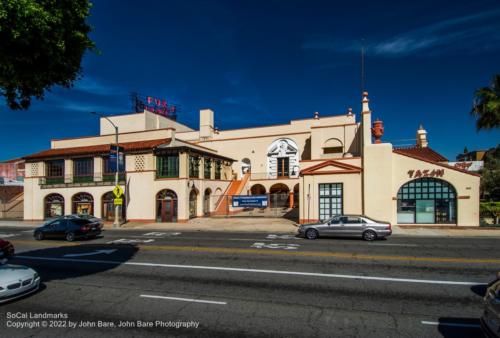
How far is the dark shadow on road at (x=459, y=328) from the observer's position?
560 cm

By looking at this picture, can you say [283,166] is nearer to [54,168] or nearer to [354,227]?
[354,227]

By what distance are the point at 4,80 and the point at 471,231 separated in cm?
2689

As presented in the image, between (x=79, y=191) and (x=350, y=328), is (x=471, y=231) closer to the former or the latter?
(x=350, y=328)

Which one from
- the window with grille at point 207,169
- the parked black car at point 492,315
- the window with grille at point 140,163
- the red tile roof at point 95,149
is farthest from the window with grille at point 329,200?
the parked black car at point 492,315

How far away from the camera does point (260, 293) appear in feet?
26.5

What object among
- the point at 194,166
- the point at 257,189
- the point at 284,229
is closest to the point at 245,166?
the point at 257,189

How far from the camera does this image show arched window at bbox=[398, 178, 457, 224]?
22.9 meters

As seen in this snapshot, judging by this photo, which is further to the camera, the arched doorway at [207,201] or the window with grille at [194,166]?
the arched doorway at [207,201]

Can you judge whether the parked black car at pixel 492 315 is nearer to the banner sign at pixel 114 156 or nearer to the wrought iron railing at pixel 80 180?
the banner sign at pixel 114 156

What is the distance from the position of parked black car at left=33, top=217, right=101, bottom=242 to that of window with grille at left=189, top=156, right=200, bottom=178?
12.2 meters

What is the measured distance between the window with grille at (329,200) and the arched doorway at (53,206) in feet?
99.0

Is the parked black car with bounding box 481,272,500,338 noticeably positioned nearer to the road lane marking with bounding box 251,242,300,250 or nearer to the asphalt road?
the asphalt road

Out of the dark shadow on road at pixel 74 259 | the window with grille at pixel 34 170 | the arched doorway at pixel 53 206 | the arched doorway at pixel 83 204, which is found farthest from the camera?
the window with grille at pixel 34 170

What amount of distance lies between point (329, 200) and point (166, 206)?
16534 millimetres
